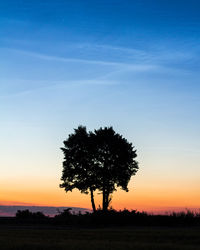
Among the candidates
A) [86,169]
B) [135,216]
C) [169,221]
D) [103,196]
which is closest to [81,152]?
[86,169]

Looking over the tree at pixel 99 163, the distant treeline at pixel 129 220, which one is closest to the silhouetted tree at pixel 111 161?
the tree at pixel 99 163

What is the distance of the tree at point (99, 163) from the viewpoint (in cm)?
5188

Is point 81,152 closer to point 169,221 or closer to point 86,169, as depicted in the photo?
point 86,169

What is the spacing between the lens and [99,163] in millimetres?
52625

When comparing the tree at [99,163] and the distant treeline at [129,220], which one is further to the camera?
the tree at [99,163]

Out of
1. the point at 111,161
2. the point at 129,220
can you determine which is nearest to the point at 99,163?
the point at 111,161

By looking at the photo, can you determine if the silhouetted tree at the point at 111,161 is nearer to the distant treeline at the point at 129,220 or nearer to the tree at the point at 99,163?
the tree at the point at 99,163

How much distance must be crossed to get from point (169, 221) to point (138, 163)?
20482 millimetres

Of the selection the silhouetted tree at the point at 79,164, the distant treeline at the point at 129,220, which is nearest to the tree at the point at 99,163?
the silhouetted tree at the point at 79,164

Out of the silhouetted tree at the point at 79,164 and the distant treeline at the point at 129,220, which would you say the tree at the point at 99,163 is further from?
the distant treeline at the point at 129,220

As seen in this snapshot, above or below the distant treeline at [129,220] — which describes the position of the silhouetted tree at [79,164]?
above

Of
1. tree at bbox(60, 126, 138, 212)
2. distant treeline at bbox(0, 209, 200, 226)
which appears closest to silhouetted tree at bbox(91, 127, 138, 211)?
tree at bbox(60, 126, 138, 212)

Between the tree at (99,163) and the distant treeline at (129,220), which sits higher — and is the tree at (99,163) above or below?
above

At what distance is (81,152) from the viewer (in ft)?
174
